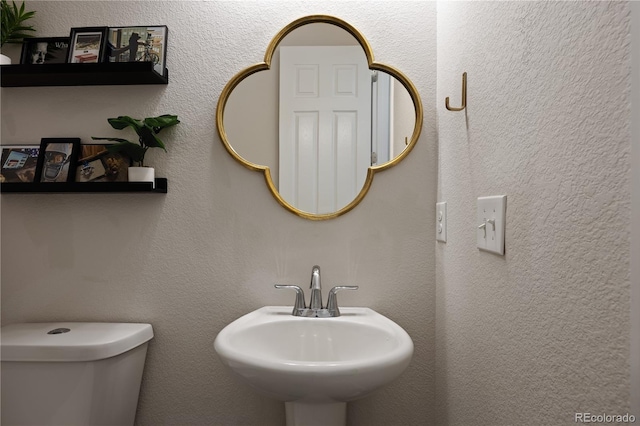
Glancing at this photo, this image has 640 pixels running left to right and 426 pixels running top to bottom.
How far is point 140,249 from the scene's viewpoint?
1462mm

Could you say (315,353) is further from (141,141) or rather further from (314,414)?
(141,141)

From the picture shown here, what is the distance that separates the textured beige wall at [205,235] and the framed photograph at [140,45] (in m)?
0.04

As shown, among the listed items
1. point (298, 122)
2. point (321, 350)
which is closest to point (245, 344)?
point (321, 350)

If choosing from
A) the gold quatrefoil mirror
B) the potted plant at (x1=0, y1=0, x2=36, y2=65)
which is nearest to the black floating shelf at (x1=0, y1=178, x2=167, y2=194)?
the gold quatrefoil mirror

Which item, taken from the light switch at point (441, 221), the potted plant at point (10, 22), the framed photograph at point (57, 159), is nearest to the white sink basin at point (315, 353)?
the light switch at point (441, 221)

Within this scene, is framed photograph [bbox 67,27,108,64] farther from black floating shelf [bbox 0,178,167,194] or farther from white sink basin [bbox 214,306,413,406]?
white sink basin [bbox 214,306,413,406]

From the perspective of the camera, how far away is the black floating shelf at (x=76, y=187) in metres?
1.36

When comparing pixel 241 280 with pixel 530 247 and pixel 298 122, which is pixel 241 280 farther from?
pixel 530 247

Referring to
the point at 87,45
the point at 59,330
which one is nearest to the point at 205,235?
the point at 59,330

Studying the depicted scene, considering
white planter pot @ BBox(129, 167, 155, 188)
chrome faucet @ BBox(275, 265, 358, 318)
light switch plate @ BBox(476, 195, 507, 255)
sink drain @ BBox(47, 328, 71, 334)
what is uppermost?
white planter pot @ BBox(129, 167, 155, 188)

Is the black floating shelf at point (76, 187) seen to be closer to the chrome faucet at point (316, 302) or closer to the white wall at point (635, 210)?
the chrome faucet at point (316, 302)

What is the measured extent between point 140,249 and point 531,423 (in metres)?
1.20

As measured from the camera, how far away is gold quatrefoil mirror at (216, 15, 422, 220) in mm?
1428

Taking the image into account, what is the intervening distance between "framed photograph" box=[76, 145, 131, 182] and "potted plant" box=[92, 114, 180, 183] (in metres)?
0.06
